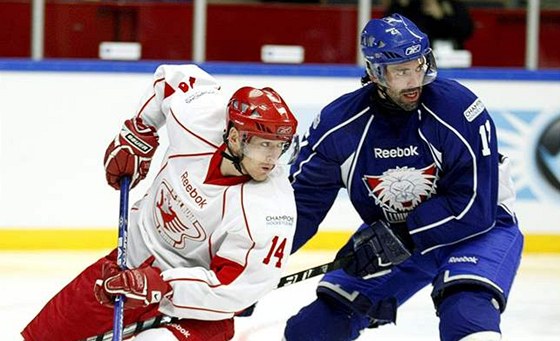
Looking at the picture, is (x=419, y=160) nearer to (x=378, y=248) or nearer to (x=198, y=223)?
(x=378, y=248)

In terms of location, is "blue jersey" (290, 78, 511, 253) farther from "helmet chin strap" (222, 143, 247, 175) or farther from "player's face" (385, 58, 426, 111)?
"helmet chin strap" (222, 143, 247, 175)

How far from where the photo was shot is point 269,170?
10.7 feet

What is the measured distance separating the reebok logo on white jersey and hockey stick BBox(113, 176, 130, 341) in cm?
67

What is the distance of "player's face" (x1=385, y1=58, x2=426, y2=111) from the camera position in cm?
346

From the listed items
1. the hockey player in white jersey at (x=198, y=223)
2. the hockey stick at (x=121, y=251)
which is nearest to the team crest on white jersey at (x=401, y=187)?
the hockey player in white jersey at (x=198, y=223)

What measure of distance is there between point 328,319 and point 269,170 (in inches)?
26.8

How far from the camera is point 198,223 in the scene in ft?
10.9

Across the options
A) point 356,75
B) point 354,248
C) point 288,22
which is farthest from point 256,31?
point 354,248

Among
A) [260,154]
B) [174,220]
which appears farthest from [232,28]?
[260,154]

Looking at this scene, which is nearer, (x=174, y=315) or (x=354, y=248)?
(x=174, y=315)

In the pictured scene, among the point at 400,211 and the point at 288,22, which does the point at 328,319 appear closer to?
the point at 400,211

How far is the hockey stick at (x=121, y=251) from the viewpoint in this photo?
3254mm

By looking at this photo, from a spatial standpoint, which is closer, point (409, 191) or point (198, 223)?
point (198, 223)

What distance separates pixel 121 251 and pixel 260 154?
0.46 meters
